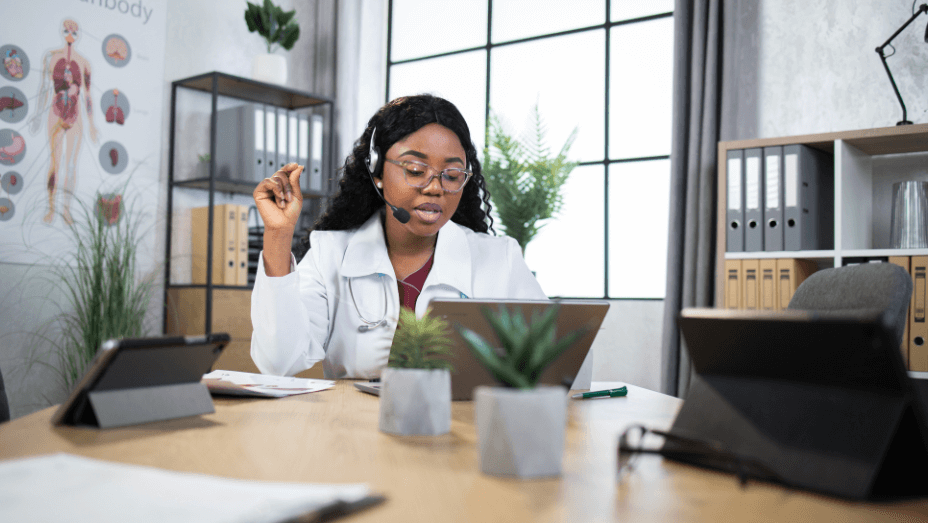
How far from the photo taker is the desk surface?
1.69ft

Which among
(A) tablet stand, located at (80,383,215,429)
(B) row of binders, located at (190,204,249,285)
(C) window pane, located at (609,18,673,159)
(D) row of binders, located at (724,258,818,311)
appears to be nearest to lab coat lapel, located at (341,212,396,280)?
(A) tablet stand, located at (80,383,215,429)

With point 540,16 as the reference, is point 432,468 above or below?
below

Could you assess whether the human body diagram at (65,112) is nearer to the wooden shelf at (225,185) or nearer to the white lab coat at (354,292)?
the wooden shelf at (225,185)

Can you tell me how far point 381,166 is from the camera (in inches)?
68.5

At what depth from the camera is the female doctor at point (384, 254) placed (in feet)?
4.99

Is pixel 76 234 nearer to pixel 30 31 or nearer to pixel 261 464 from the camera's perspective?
pixel 30 31

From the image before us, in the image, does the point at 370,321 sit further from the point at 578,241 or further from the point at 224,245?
the point at 578,241

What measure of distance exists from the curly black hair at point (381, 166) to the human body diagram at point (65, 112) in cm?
158

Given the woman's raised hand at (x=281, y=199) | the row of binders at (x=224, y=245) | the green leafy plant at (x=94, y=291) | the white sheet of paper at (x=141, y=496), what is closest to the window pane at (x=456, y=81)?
the row of binders at (x=224, y=245)

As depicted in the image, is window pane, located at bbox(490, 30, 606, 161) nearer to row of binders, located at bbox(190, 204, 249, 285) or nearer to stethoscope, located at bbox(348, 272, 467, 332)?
row of binders, located at bbox(190, 204, 249, 285)

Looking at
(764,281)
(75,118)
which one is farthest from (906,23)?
(75,118)

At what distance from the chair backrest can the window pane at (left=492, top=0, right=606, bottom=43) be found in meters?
2.64

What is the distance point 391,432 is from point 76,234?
96.7 inches

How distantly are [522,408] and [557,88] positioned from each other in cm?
313
